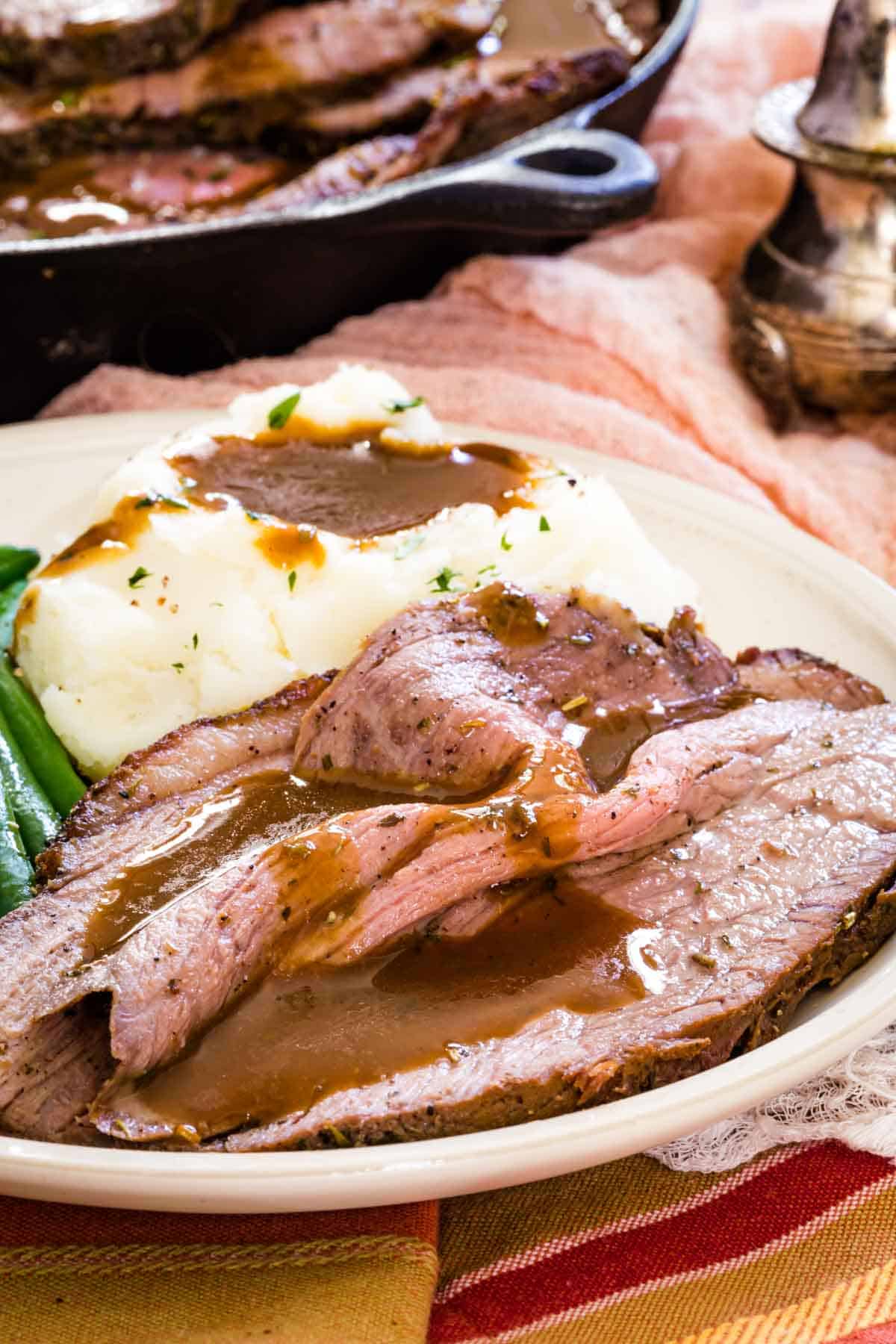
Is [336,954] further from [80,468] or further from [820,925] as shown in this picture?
[80,468]

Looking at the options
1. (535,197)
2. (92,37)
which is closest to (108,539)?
(535,197)

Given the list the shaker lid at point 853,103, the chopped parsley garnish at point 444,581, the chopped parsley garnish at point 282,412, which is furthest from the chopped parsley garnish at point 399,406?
the shaker lid at point 853,103

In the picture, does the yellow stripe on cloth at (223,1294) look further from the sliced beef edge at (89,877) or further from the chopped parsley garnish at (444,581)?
the chopped parsley garnish at (444,581)

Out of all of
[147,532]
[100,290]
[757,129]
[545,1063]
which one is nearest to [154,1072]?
[545,1063]

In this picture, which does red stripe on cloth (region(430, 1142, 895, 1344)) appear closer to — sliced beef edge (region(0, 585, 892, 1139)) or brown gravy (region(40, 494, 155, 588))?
sliced beef edge (region(0, 585, 892, 1139))

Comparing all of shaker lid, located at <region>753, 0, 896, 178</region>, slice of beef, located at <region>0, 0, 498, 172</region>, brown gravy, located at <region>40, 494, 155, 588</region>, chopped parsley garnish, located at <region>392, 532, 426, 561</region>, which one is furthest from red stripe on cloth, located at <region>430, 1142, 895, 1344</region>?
slice of beef, located at <region>0, 0, 498, 172</region>

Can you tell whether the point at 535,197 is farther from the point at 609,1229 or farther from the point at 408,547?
the point at 609,1229
